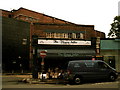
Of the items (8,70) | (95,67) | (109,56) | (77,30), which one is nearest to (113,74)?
(95,67)

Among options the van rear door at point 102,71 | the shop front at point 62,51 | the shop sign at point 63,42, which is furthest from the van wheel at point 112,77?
the shop sign at point 63,42

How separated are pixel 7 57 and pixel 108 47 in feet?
64.4

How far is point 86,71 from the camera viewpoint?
16.5 m

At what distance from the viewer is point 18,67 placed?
126 ft

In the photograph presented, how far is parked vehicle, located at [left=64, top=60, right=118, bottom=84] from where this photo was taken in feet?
53.4

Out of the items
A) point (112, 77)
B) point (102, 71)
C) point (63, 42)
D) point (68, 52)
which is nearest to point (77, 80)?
point (102, 71)

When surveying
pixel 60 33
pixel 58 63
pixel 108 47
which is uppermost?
pixel 60 33

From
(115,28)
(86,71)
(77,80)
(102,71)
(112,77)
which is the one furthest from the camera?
(115,28)

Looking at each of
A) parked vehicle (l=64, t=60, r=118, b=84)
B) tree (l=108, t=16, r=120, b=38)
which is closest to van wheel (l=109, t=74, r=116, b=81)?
parked vehicle (l=64, t=60, r=118, b=84)

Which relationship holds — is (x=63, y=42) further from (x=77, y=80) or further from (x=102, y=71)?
(x=77, y=80)

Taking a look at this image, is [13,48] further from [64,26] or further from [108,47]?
[108,47]

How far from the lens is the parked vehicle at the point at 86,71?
16.3 m

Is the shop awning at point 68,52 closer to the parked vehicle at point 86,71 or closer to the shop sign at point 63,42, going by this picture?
the shop sign at point 63,42

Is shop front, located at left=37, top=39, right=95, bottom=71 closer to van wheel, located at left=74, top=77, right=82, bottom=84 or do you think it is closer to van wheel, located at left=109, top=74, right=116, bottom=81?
van wheel, located at left=109, top=74, right=116, bottom=81
